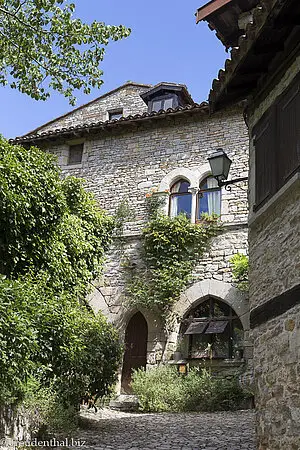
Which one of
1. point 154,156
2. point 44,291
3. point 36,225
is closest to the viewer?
point 44,291

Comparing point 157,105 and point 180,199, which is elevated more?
point 157,105

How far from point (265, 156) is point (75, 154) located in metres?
10.2

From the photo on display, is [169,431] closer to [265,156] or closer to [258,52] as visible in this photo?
[265,156]

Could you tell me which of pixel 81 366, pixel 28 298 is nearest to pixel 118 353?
pixel 81 366

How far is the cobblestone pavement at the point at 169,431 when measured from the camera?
21.0 feet

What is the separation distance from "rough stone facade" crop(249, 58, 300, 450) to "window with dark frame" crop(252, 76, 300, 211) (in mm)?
141

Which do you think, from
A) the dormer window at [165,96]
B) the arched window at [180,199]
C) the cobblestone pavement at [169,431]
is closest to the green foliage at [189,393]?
the cobblestone pavement at [169,431]

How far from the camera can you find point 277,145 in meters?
5.27

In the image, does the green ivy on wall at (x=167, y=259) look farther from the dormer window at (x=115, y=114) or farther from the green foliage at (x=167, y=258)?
the dormer window at (x=115, y=114)

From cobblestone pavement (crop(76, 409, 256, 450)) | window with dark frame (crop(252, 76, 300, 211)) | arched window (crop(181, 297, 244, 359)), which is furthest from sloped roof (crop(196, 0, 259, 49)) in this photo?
arched window (crop(181, 297, 244, 359))

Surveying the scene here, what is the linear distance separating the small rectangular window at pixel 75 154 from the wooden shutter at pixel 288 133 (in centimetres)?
1025

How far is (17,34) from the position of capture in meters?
7.99

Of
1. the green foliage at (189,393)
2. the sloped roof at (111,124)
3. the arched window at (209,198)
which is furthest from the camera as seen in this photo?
the sloped roof at (111,124)

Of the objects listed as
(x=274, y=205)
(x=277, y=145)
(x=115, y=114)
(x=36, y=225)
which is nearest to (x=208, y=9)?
(x=277, y=145)
